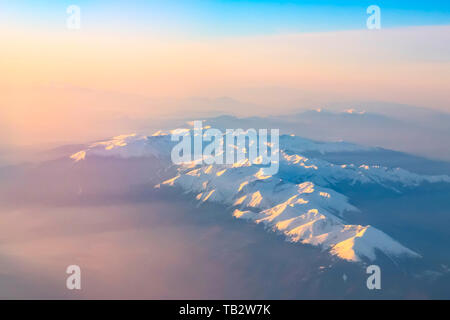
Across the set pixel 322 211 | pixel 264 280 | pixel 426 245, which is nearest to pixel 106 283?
pixel 264 280

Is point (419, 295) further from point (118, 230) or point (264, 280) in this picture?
point (118, 230)

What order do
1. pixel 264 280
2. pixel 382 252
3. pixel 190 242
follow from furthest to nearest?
pixel 190 242 < pixel 382 252 < pixel 264 280

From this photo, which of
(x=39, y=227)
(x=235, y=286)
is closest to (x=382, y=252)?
(x=235, y=286)

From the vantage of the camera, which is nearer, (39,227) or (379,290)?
(379,290)

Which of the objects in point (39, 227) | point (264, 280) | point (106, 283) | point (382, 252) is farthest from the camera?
point (39, 227)

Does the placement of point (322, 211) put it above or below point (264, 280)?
above

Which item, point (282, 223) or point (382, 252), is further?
point (282, 223)

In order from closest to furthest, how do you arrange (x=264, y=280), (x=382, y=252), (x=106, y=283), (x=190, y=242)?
(x=106, y=283)
(x=264, y=280)
(x=382, y=252)
(x=190, y=242)

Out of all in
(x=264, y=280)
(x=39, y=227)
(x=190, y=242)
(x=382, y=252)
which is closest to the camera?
(x=264, y=280)

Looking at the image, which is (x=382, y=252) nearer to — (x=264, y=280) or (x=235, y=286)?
(x=264, y=280)
